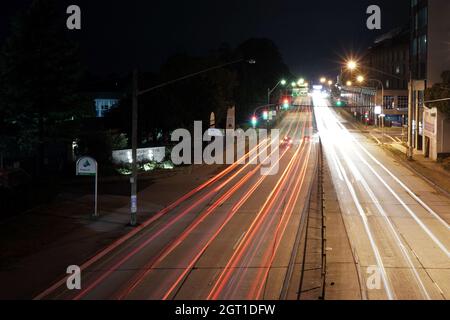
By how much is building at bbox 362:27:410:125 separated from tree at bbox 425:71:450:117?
123ft

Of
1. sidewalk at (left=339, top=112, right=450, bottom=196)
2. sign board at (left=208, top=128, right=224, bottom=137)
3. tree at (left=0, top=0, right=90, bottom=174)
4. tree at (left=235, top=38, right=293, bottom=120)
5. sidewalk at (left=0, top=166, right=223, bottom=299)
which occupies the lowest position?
sidewalk at (left=0, top=166, right=223, bottom=299)

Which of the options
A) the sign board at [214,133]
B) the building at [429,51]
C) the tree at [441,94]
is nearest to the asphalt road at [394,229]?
the tree at [441,94]

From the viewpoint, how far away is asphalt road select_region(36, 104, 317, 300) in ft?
51.3

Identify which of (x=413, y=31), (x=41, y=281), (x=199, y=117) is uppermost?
(x=413, y=31)

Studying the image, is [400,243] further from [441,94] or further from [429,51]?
[429,51]

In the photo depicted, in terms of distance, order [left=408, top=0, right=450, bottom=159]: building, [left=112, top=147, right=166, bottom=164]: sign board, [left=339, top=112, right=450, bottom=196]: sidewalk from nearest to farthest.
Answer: [left=339, top=112, right=450, bottom=196]: sidewalk
[left=112, top=147, right=166, bottom=164]: sign board
[left=408, top=0, right=450, bottom=159]: building

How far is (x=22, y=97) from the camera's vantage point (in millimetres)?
41781

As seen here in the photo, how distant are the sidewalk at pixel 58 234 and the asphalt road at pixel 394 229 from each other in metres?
8.81

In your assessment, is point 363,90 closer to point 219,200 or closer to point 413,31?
point 413,31

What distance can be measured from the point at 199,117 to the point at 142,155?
904 inches

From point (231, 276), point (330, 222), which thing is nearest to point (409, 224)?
point (330, 222)

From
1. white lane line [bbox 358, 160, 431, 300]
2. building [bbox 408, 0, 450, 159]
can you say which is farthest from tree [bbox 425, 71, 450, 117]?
white lane line [bbox 358, 160, 431, 300]

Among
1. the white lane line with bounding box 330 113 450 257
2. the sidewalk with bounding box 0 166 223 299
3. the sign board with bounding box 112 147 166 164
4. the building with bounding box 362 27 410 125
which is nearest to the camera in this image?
the sidewalk with bounding box 0 166 223 299

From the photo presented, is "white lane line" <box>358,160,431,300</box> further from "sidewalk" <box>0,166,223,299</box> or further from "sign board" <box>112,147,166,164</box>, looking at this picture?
"sign board" <box>112,147,166,164</box>
